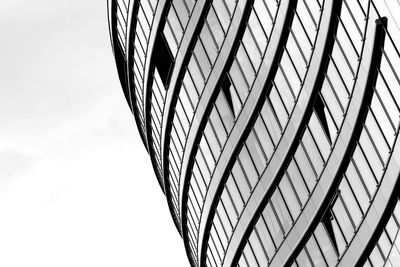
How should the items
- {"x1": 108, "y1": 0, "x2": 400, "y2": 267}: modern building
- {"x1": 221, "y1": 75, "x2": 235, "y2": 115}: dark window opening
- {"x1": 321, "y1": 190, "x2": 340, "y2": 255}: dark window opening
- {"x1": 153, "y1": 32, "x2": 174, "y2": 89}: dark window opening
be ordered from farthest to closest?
{"x1": 153, "y1": 32, "x2": 174, "y2": 89}: dark window opening → {"x1": 221, "y1": 75, "x2": 235, "y2": 115}: dark window opening → {"x1": 321, "y1": 190, "x2": 340, "y2": 255}: dark window opening → {"x1": 108, "y1": 0, "x2": 400, "y2": 267}: modern building

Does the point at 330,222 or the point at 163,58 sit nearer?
the point at 330,222

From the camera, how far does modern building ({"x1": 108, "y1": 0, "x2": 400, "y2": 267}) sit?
29.3 meters

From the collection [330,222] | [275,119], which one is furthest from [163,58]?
[330,222]

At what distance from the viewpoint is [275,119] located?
1375 inches

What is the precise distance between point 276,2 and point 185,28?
6.79 metres

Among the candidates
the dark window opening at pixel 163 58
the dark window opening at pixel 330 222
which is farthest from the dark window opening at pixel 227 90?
the dark window opening at pixel 330 222

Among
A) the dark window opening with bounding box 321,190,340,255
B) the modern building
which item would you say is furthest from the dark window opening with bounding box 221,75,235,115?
the dark window opening with bounding box 321,190,340,255

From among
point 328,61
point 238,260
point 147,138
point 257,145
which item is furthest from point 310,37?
point 147,138

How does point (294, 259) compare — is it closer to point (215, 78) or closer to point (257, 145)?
point (257, 145)

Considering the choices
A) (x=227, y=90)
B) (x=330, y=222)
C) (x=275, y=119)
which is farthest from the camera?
(x=227, y=90)

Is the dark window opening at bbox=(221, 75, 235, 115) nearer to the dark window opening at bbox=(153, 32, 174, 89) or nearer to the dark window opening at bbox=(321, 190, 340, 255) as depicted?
the dark window opening at bbox=(153, 32, 174, 89)

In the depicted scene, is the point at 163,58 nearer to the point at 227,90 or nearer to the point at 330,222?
the point at 227,90

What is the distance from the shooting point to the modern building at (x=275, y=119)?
29.3 m

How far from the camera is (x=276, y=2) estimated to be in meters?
33.7
